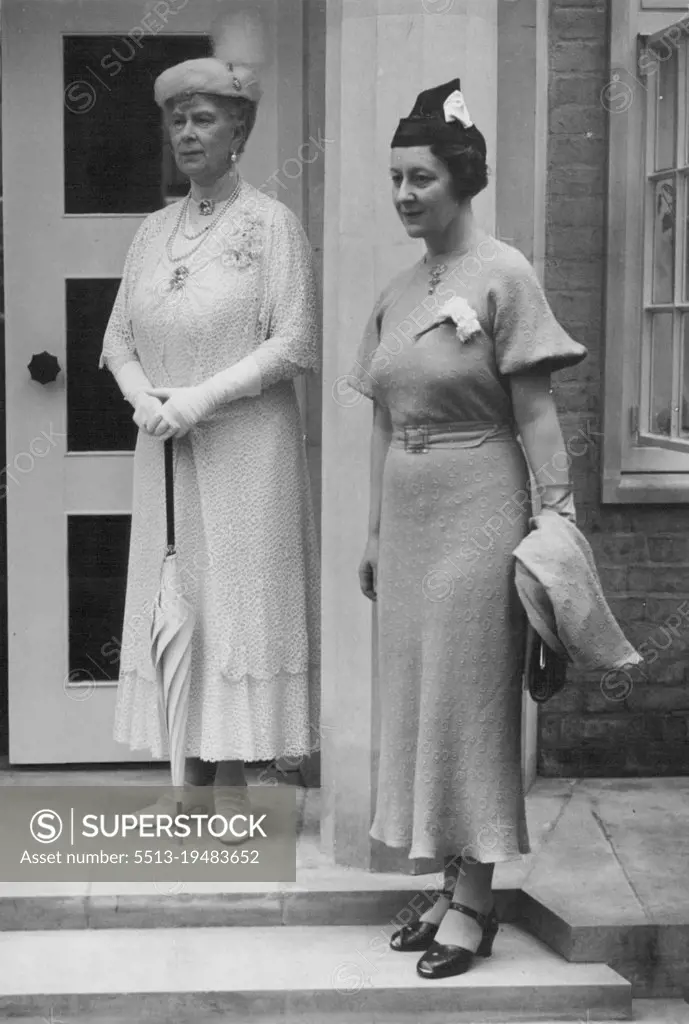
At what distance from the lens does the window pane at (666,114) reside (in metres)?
5.44

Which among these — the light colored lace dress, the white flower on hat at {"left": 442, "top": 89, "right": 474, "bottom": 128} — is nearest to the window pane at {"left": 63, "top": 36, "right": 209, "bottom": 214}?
the light colored lace dress

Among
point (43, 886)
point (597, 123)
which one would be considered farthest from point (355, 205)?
point (43, 886)

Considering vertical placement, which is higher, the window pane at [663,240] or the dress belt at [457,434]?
the window pane at [663,240]

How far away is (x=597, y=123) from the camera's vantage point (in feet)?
18.2

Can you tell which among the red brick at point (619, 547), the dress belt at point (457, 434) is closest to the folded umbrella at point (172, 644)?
the dress belt at point (457, 434)

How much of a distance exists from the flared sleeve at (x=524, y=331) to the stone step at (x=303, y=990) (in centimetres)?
146

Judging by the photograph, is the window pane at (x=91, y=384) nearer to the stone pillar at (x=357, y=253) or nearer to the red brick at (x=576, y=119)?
the stone pillar at (x=357, y=253)

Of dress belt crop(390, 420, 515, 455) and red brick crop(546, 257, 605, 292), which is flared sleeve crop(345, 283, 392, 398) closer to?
dress belt crop(390, 420, 515, 455)

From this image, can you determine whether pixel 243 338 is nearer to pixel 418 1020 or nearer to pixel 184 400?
pixel 184 400

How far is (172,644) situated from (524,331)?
54.2 inches

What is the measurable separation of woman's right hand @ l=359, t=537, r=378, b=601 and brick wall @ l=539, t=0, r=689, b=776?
4.74 feet

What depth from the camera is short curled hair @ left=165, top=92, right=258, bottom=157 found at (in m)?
4.62

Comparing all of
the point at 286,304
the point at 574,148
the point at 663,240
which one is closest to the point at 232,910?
the point at 286,304

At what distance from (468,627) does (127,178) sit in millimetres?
2152
